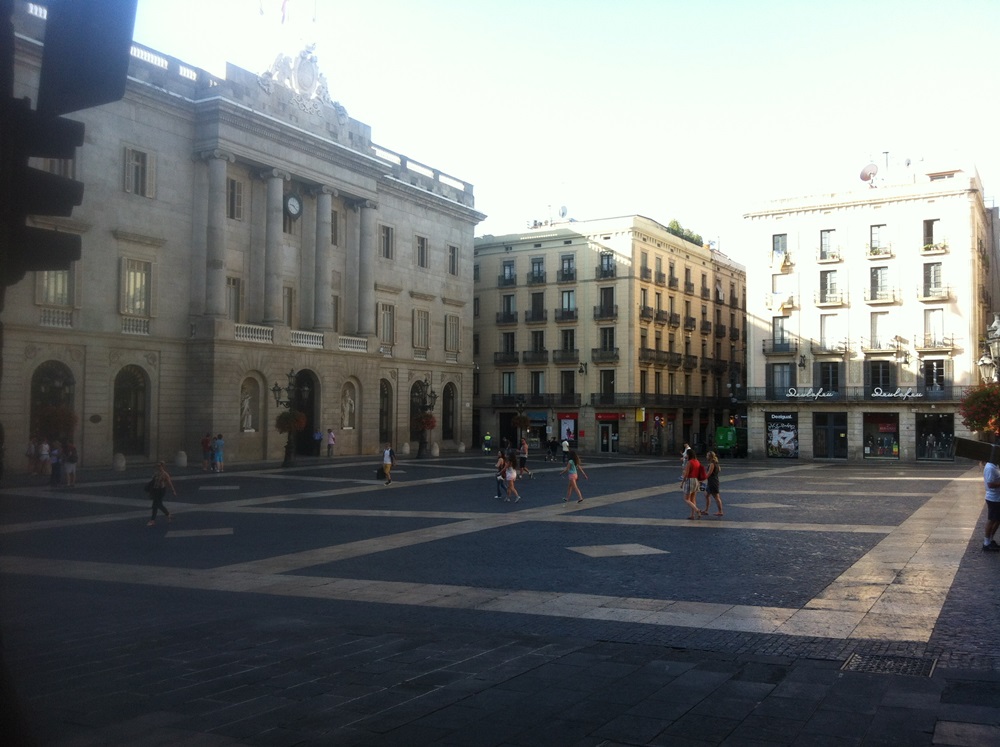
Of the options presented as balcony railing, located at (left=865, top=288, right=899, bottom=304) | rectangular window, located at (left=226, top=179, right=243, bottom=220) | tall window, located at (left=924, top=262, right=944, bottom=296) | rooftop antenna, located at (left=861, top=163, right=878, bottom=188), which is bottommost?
balcony railing, located at (left=865, top=288, right=899, bottom=304)

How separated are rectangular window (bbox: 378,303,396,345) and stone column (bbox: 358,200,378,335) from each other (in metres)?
2.42

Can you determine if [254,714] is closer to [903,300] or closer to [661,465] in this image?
[661,465]

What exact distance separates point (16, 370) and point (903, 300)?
1916 inches

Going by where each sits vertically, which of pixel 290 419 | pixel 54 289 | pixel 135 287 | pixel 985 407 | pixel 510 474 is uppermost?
pixel 135 287

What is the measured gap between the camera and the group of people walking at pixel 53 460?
29.5 m

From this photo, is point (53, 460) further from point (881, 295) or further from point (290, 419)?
point (881, 295)

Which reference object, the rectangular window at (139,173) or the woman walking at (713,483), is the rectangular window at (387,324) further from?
the woman walking at (713,483)

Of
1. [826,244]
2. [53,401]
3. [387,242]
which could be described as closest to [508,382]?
[387,242]

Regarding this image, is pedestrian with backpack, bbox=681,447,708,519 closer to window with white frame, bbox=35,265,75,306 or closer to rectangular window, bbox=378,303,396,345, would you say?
window with white frame, bbox=35,265,75,306

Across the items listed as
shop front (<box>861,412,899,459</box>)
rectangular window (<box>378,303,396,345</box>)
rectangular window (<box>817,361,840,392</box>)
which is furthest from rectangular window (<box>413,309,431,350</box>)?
shop front (<box>861,412,899,459</box>)

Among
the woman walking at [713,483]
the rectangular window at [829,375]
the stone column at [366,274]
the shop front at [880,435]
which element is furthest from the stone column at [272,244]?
the shop front at [880,435]

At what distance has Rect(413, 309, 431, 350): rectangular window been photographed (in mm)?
58281

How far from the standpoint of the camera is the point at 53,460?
29.5 meters

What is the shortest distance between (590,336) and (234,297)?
29.4m
